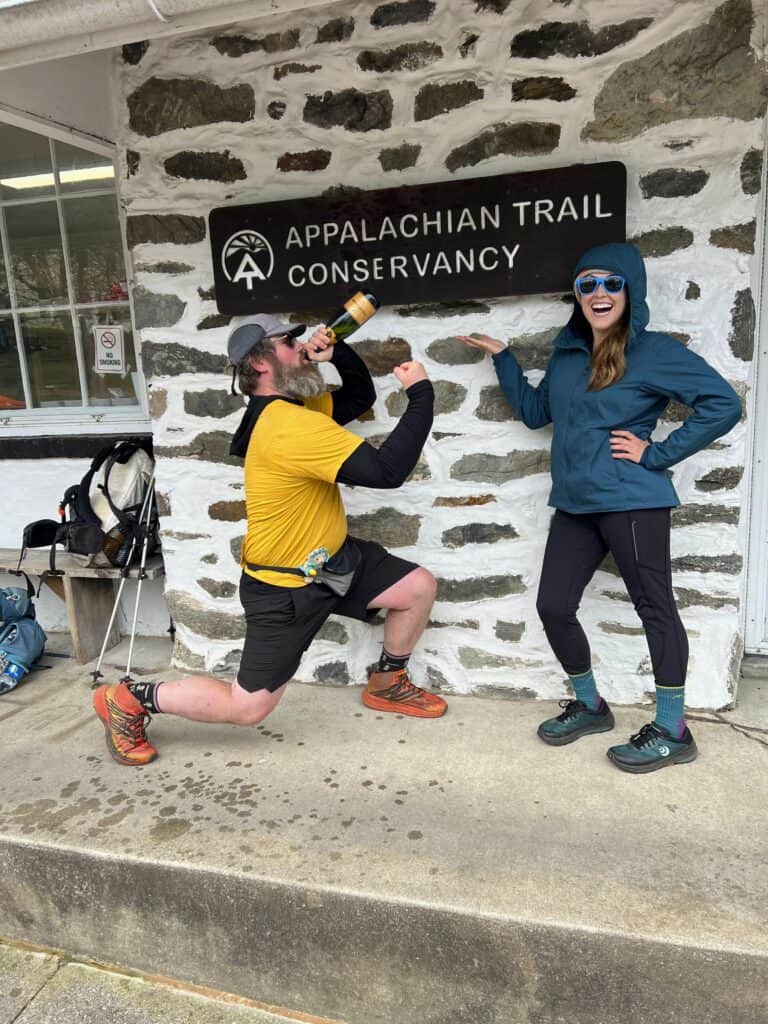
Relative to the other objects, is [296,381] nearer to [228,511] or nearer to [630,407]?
[228,511]

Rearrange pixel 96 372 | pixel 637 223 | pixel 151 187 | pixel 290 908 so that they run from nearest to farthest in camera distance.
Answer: pixel 290 908 → pixel 637 223 → pixel 151 187 → pixel 96 372

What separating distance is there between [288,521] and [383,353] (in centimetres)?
89

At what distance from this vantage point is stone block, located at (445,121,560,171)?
2812mm

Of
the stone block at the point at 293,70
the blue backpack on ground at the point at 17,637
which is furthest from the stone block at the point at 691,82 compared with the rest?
the blue backpack on ground at the point at 17,637

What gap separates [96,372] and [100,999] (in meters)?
3.27

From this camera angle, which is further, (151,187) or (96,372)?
(96,372)

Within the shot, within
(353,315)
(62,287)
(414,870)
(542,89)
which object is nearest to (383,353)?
(353,315)

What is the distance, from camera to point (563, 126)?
2789mm

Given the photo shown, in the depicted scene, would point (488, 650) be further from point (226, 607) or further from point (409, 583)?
point (226, 607)

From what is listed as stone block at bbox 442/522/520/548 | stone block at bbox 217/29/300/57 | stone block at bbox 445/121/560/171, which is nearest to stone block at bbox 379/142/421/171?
stone block at bbox 445/121/560/171

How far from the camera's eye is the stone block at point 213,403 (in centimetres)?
336

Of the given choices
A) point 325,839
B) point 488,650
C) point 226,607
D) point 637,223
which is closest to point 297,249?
point 637,223

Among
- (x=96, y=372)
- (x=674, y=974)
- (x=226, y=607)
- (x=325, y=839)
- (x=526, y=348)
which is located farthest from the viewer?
(x=96, y=372)

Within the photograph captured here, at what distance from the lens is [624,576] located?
267 centimetres
